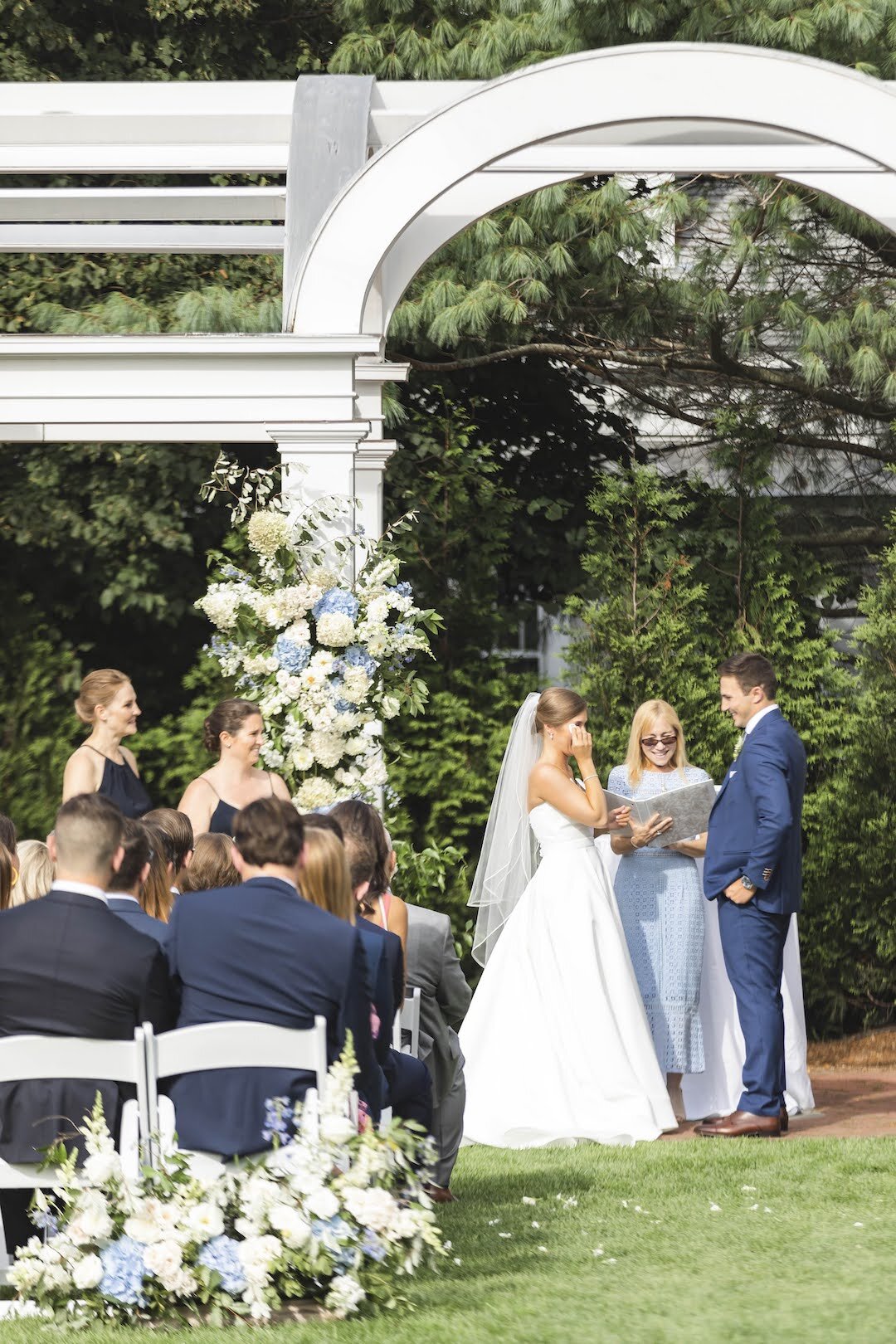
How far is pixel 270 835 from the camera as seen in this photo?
4.07 m

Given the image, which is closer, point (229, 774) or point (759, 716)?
point (229, 774)

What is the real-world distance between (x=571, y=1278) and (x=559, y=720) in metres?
2.92

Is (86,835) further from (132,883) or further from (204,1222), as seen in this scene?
(204,1222)

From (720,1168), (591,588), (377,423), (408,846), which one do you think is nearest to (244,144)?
(377,423)

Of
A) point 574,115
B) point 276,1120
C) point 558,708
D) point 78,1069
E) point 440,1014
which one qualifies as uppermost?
point 574,115

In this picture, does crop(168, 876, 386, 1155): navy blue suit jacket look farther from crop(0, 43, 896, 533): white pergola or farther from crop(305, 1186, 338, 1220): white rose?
crop(0, 43, 896, 533): white pergola

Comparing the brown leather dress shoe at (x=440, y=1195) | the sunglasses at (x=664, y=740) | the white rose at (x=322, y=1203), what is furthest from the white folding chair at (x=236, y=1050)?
the sunglasses at (x=664, y=740)

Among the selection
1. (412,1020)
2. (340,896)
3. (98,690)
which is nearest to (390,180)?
(98,690)

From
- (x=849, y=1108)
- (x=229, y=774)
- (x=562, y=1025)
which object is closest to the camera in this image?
(x=229, y=774)

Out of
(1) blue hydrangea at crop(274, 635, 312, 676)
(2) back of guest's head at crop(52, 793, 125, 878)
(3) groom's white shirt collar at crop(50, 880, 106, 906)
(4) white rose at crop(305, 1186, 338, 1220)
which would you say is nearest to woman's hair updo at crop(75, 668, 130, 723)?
(1) blue hydrangea at crop(274, 635, 312, 676)

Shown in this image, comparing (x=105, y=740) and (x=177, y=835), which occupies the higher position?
(x=105, y=740)

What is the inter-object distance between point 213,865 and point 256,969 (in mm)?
932

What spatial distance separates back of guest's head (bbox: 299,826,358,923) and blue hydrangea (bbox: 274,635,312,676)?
6.53ft

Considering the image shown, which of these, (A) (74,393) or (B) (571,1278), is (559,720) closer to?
(A) (74,393)
